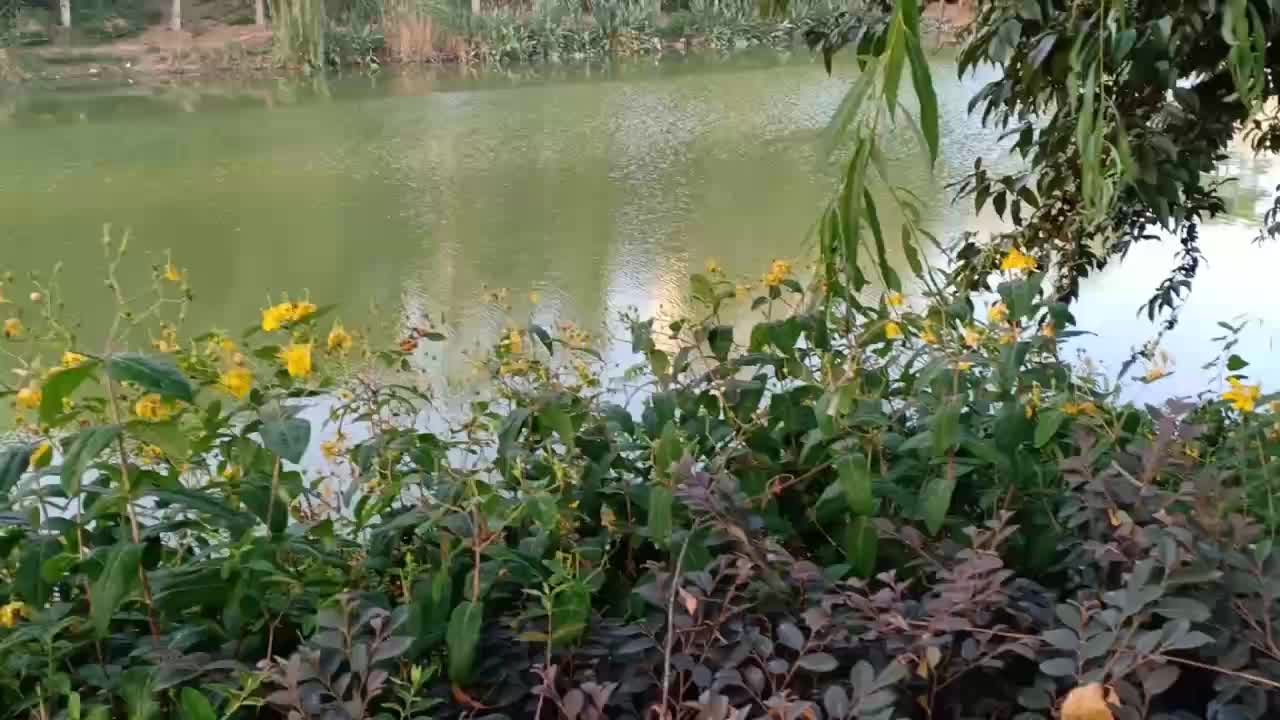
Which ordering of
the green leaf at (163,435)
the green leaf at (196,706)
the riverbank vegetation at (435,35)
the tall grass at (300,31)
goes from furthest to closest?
the riverbank vegetation at (435,35)
the tall grass at (300,31)
the green leaf at (163,435)
the green leaf at (196,706)

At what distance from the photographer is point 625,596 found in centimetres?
94

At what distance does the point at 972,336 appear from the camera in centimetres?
108

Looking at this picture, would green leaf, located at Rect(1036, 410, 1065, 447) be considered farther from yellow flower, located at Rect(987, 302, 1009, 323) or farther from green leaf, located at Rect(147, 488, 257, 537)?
green leaf, located at Rect(147, 488, 257, 537)

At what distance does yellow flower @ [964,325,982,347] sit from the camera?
1084 millimetres

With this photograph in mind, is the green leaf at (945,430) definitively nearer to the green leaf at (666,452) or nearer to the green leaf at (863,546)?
the green leaf at (863,546)

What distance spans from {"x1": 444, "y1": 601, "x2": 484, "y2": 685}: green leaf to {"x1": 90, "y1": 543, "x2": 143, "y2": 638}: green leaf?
0.23 meters

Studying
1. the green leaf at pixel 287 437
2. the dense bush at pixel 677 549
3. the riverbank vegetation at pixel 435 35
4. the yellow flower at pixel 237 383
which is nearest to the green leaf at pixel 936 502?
the dense bush at pixel 677 549

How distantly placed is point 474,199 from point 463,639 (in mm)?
4338

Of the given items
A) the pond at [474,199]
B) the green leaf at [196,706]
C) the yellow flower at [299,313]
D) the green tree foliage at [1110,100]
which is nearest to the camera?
the green leaf at [196,706]

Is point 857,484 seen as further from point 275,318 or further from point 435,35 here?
point 435,35

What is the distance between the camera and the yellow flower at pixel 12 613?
32.6 inches

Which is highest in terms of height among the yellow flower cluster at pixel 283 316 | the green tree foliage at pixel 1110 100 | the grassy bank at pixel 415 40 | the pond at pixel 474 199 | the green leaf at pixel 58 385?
the grassy bank at pixel 415 40

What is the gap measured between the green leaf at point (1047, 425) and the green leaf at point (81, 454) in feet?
2.37

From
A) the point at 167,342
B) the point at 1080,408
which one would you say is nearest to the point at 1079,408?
the point at 1080,408
